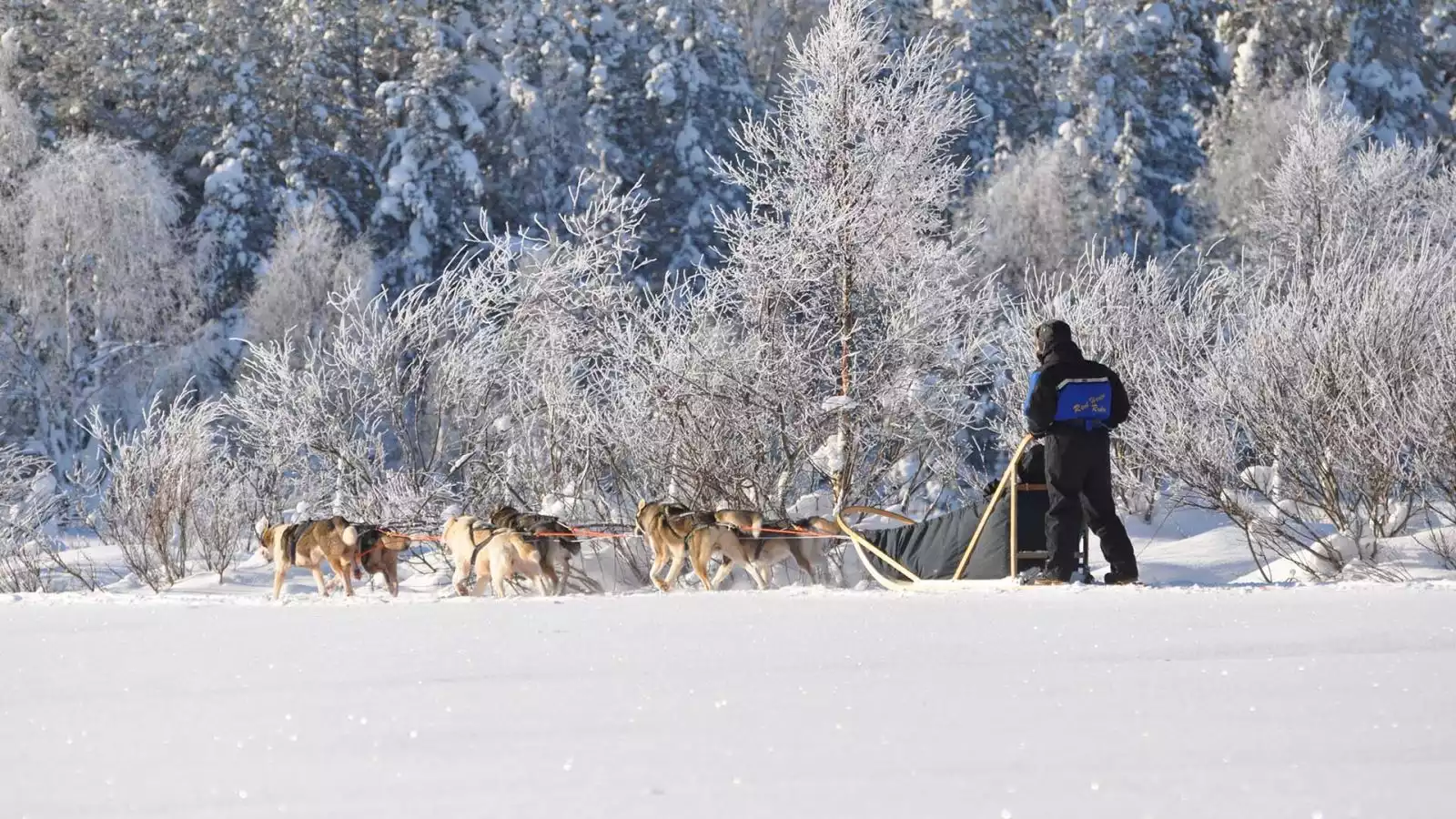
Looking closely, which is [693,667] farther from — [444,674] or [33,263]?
[33,263]

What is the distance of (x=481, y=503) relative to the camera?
43.2 feet

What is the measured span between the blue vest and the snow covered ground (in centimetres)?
99

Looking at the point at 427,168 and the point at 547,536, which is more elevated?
the point at 427,168

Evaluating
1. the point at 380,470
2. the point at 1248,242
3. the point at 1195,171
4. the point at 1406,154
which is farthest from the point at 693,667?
the point at 1195,171

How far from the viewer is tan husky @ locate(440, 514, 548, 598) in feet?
26.6

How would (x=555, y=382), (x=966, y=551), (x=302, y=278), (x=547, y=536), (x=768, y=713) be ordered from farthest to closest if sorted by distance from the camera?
(x=302, y=278) < (x=555, y=382) < (x=547, y=536) < (x=966, y=551) < (x=768, y=713)

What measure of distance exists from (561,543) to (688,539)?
64 centimetres

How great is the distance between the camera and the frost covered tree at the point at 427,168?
3475 centimetres

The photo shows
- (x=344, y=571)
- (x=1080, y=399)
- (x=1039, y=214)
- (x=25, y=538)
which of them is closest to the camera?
(x=1080, y=399)

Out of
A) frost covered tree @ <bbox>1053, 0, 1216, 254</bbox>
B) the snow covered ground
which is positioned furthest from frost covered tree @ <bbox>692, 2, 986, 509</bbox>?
frost covered tree @ <bbox>1053, 0, 1216, 254</bbox>

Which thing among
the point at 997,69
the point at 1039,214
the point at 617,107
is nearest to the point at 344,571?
the point at 1039,214

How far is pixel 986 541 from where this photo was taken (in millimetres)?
7344

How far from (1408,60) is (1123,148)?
7.34m

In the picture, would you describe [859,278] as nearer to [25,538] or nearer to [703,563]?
[703,563]
